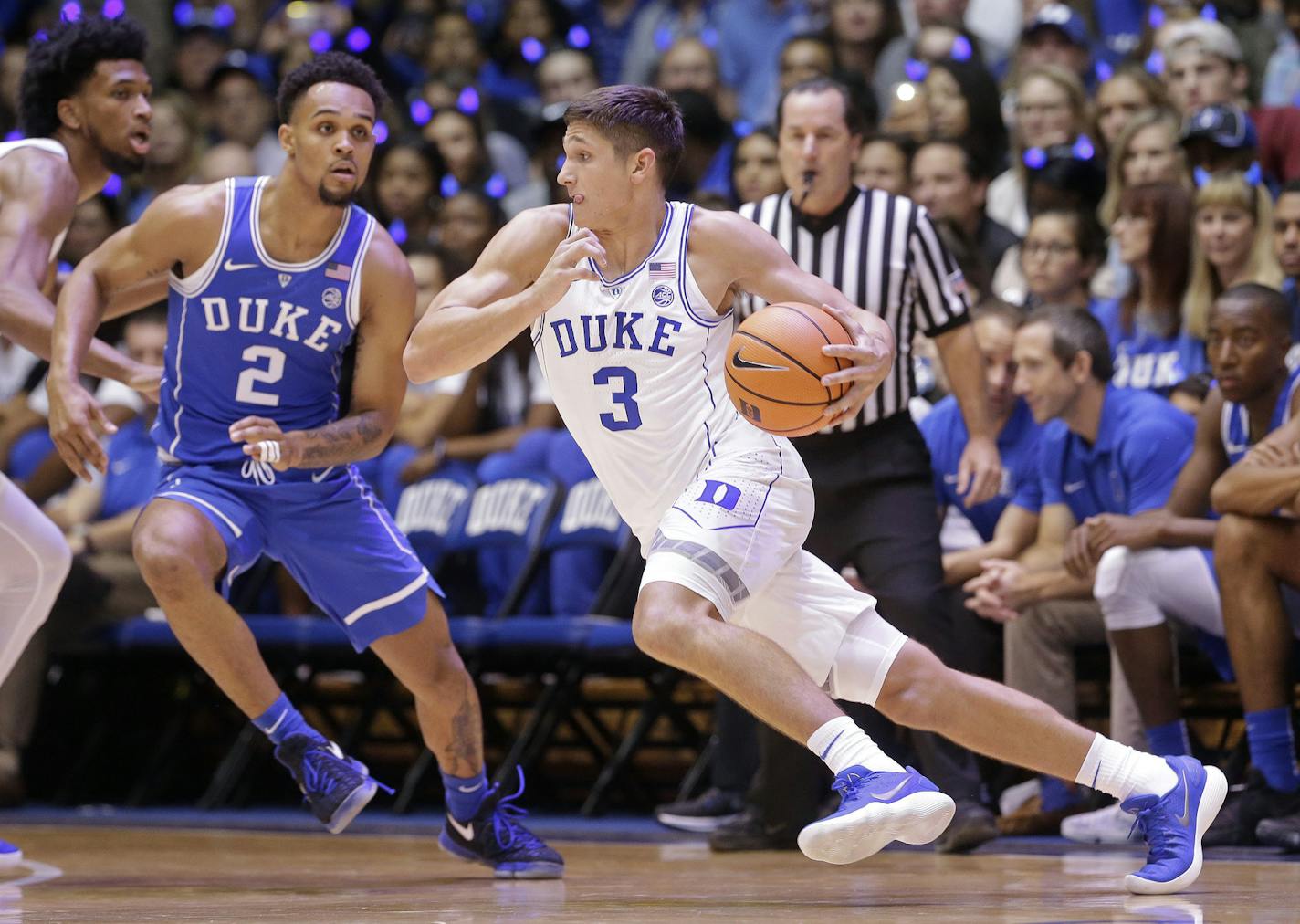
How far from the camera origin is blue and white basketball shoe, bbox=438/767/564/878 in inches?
201

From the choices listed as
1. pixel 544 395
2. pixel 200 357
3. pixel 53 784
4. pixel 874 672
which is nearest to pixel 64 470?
pixel 53 784

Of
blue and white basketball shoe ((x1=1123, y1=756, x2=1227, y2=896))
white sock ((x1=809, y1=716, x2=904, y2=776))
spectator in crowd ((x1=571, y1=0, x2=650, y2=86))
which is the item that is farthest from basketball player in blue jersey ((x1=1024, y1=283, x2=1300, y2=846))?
spectator in crowd ((x1=571, y1=0, x2=650, y2=86))

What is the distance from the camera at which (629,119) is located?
14.3 feet

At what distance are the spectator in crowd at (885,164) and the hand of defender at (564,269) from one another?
3.87 metres

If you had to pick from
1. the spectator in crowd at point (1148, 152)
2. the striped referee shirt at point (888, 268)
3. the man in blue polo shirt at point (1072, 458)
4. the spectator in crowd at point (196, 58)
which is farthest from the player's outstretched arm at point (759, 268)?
the spectator in crowd at point (196, 58)

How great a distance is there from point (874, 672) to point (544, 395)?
13.7 feet

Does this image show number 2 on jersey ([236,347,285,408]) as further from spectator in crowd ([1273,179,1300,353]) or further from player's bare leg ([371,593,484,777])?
spectator in crowd ([1273,179,1300,353])

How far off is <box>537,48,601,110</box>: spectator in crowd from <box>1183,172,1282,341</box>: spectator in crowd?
4309 mm

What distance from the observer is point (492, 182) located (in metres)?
9.71

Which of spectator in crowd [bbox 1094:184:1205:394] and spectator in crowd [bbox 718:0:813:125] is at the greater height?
spectator in crowd [bbox 718:0:813:125]

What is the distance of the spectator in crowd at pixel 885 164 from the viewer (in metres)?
7.76

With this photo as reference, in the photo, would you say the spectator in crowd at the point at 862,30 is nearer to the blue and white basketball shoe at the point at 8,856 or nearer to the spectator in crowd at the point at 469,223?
the spectator in crowd at the point at 469,223

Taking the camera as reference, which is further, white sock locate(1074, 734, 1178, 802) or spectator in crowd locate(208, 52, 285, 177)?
spectator in crowd locate(208, 52, 285, 177)

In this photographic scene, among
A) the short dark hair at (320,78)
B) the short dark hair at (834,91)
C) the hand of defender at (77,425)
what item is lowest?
the hand of defender at (77,425)
